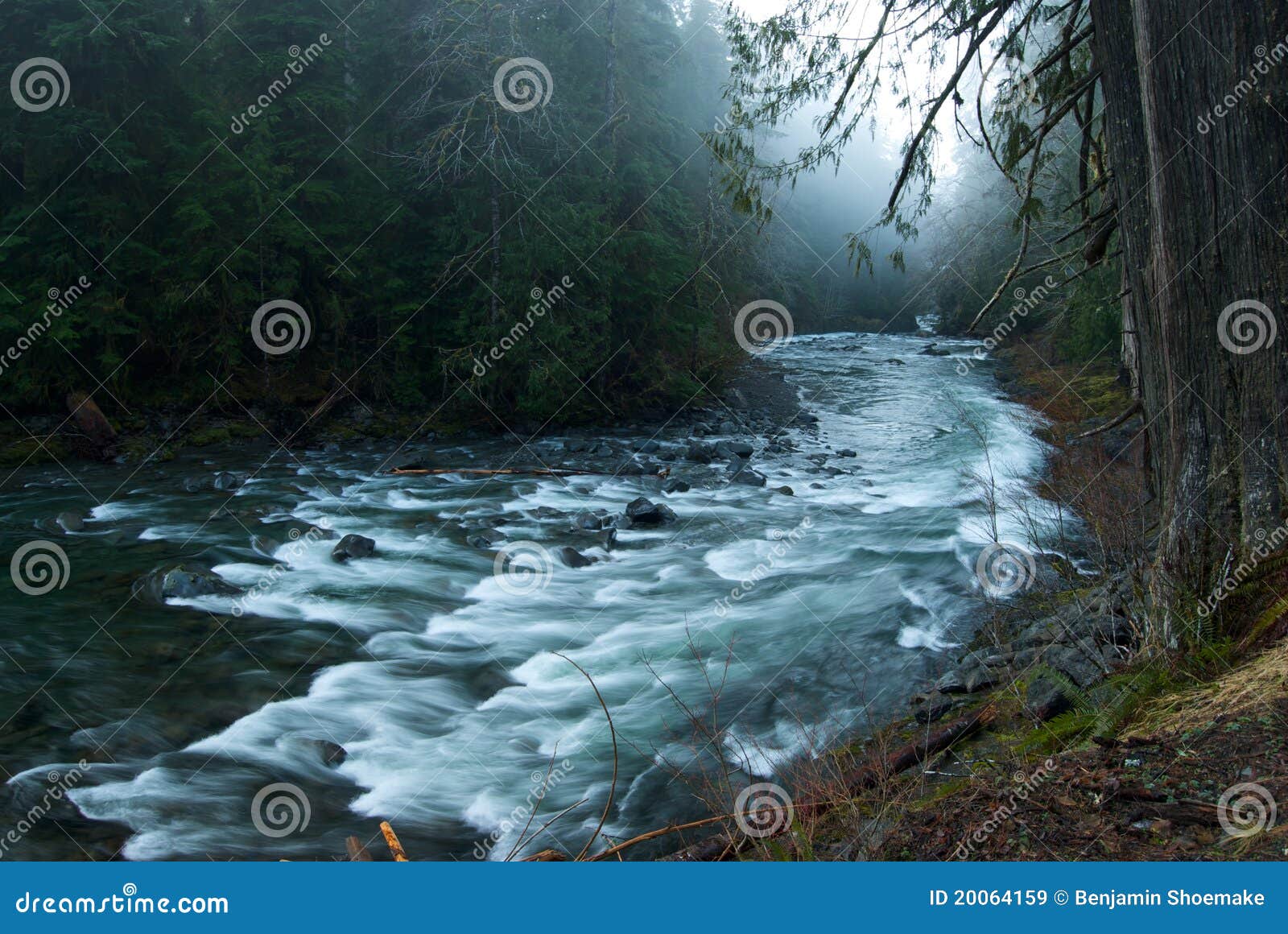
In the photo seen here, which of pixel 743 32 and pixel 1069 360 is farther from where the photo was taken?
pixel 1069 360

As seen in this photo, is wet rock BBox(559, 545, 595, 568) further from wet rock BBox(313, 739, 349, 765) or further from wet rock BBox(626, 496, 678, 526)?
wet rock BBox(313, 739, 349, 765)

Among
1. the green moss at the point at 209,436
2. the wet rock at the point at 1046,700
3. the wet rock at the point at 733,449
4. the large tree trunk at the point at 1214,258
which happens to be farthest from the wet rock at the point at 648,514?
the green moss at the point at 209,436

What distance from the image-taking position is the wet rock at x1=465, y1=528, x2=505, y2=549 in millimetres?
10250

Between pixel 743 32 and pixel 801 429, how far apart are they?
37.1ft

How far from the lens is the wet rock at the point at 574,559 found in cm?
975

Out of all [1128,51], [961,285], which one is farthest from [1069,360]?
[1128,51]

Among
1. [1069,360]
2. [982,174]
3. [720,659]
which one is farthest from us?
[982,174]

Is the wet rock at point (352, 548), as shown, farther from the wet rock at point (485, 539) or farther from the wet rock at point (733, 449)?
the wet rock at point (733, 449)

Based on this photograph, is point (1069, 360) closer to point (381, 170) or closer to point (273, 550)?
point (381, 170)

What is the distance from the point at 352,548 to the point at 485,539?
1.54 metres

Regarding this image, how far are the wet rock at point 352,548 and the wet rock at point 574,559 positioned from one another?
7.16 ft

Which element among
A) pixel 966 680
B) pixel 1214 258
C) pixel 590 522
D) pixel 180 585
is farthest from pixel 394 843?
pixel 590 522

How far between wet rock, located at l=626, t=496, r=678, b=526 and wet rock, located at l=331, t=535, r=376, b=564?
333 centimetres

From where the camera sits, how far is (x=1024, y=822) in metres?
3.20
